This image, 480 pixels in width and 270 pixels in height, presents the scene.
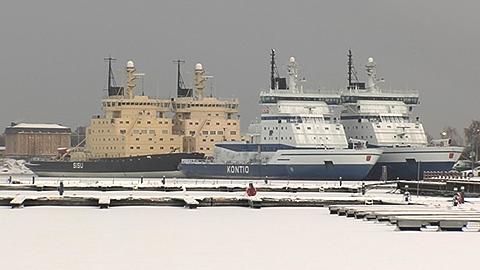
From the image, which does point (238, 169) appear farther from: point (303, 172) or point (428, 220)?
point (428, 220)

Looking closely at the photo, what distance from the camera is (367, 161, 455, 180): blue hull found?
268ft

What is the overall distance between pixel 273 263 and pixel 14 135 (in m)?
153

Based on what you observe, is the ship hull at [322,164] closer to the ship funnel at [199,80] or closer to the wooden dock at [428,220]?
the ship funnel at [199,80]

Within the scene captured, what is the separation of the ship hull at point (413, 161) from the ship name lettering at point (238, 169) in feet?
33.5

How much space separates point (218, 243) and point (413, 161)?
202ft

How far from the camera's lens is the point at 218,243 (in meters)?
22.5

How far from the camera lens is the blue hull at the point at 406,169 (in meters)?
81.6

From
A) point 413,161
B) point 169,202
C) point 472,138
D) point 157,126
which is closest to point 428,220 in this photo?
point 169,202

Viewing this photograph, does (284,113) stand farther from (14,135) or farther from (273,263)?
(14,135)

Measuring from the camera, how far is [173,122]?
336 ft

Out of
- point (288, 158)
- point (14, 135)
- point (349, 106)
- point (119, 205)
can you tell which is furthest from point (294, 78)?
point (14, 135)

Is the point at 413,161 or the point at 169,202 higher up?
the point at 413,161

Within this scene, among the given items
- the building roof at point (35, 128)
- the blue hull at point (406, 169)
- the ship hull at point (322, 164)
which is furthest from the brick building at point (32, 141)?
the blue hull at point (406, 169)

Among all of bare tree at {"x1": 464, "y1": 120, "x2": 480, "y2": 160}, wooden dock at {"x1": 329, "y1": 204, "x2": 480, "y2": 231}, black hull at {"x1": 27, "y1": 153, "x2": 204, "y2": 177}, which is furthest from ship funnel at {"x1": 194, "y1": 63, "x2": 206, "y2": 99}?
wooden dock at {"x1": 329, "y1": 204, "x2": 480, "y2": 231}
